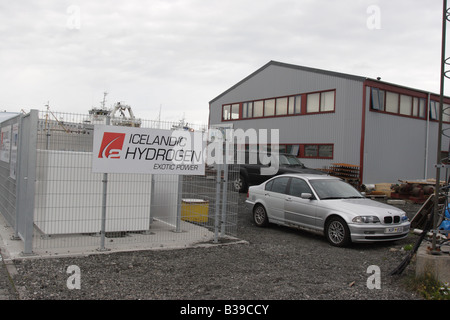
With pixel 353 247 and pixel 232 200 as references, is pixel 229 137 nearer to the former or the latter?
pixel 232 200

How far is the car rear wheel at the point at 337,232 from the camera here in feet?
25.7

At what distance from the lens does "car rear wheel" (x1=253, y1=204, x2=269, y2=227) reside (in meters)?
9.88

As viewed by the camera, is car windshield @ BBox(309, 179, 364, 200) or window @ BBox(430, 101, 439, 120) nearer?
car windshield @ BBox(309, 179, 364, 200)

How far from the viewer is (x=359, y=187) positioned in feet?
63.3

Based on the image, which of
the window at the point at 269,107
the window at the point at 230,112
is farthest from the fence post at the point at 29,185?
the window at the point at 230,112

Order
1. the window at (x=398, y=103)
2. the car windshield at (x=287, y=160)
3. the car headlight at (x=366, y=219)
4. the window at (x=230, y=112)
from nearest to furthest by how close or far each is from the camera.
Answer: the car headlight at (x=366, y=219), the car windshield at (x=287, y=160), the window at (x=398, y=103), the window at (x=230, y=112)

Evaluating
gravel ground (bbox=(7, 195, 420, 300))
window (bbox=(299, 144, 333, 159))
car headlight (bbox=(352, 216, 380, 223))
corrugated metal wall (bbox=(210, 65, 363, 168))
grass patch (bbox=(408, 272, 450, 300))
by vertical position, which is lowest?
gravel ground (bbox=(7, 195, 420, 300))

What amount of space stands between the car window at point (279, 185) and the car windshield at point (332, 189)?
27.2 inches

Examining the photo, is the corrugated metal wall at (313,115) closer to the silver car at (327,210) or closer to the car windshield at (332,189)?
the car windshield at (332,189)

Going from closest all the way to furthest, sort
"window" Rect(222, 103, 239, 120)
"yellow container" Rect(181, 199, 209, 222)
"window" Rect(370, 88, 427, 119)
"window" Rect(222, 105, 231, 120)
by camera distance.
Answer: "yellow container" Rect(181, 199, 209, 222) < "window" Rect(370, 88, 427, 119) < "window" Rect(222, 103, 239, 120) < "window" Rect(222, 105, 231, 120)

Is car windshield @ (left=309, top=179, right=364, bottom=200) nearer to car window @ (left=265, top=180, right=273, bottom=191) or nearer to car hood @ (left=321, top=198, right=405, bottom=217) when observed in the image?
car hood @ (left=321, top=198, right=405, bottom=217)

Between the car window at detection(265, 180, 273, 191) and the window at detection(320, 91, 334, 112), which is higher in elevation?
the window at detection(320, 91, 334, 112)

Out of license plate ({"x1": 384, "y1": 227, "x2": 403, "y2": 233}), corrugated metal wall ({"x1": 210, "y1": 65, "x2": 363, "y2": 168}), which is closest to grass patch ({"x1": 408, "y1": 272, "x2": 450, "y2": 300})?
license plate ({"x1": 384, "y1": 227, "x2": 403, "y2": 233})

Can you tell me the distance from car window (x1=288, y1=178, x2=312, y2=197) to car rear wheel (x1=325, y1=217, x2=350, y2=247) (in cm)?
101
